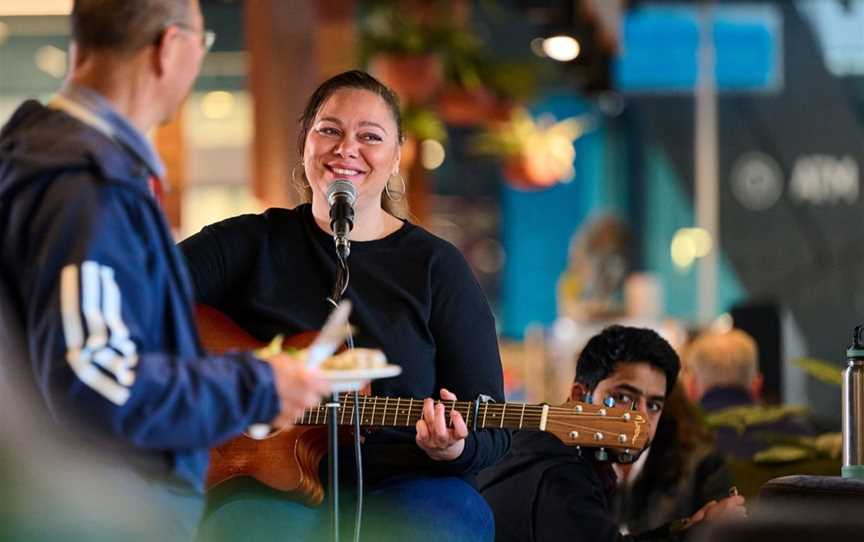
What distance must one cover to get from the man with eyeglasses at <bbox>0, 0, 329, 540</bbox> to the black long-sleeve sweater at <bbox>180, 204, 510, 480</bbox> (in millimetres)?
1023

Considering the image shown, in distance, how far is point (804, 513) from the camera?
1861mm

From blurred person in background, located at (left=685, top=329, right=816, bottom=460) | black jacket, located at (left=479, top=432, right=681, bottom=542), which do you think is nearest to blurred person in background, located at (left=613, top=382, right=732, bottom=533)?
black jacket, located at (left=479, top=432, right=681, bottom=542)

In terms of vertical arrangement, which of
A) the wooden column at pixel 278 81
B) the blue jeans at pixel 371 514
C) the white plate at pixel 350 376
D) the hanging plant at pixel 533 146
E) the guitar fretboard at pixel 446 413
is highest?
the hanging plant at pixel 533 146

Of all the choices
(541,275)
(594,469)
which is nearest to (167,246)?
(594,469)

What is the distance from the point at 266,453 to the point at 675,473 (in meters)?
1.37

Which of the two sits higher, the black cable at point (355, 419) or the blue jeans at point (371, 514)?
the black cable at point (355, 419)

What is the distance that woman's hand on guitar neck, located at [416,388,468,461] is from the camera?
291cm

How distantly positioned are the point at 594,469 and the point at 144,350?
163cm

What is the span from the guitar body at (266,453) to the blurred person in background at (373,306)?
3 centimetres

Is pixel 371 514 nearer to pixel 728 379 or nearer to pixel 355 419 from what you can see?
pixel 355 419

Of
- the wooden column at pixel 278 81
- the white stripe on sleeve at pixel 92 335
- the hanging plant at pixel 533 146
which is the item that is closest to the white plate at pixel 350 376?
the white stripe on sleeve at pixel 92 335

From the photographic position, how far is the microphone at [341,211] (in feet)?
9.96

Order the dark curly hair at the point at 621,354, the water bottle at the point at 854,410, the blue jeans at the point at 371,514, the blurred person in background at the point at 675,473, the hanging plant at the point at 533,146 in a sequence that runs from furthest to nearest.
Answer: the hanging plant at the point at 533,146
the blurred person in background at the point at 675,473
the dark curly hair at the point at 621,354
the water bottle at the point at 854,410
the blue jeans at the point at 371,514

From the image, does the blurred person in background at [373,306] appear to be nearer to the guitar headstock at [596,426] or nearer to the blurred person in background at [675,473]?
the guitar headstock at [596,426]
